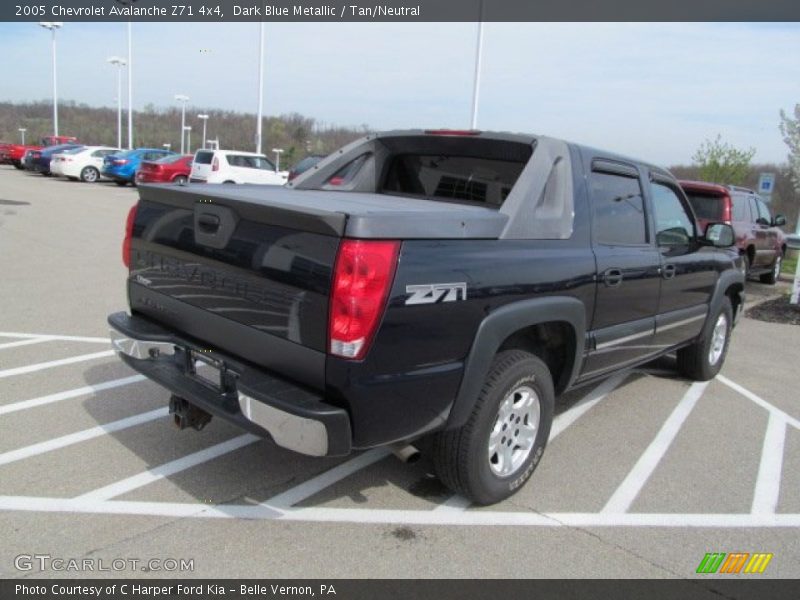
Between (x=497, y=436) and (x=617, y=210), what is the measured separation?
1.80m

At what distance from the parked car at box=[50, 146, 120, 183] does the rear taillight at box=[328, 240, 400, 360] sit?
93.2ft

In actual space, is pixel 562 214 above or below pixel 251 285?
above

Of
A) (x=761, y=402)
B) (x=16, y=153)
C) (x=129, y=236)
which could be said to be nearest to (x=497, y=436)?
(x=129, y=236)

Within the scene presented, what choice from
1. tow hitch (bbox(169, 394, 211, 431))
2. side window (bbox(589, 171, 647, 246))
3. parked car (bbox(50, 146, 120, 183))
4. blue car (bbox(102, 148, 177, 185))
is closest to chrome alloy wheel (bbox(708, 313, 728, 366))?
side window (bbox(589, 171, 647, 246))

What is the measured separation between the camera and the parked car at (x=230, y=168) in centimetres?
2098

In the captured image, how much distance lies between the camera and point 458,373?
297 cm

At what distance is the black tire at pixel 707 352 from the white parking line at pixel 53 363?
5.08 m

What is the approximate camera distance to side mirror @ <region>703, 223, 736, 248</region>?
17.4ft

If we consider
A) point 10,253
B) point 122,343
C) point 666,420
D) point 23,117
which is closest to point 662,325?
point 666,420

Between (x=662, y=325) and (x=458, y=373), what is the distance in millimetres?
2509

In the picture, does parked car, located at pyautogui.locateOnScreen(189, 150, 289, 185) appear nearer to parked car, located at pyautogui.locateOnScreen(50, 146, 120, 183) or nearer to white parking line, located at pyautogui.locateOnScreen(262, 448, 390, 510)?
parked car, located at pyautogui.locateOnScreen(50, 146, 120, 183)
